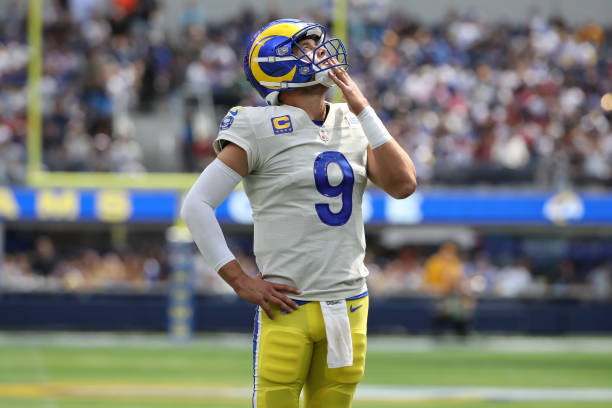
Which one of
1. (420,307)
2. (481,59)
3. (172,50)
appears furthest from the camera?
(481,59)

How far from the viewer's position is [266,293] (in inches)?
131

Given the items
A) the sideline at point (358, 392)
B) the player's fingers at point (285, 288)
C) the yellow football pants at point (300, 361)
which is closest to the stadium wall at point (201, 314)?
the sideline at point (358, 392)

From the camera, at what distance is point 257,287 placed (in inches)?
131

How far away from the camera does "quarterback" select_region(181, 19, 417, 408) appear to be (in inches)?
131

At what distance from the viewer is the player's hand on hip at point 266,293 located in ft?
10.9

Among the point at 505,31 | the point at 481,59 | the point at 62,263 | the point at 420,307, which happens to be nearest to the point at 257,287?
the point at 420,307

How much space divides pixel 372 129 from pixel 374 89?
15.5 m

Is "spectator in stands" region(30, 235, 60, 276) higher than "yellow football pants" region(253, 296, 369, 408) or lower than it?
lower

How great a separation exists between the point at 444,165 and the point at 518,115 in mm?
2597

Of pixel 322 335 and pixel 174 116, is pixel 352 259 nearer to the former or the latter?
pixel 322 335

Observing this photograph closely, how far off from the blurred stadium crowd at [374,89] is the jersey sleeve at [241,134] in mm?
12643

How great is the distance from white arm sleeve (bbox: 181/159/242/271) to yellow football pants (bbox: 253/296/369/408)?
264 millimetres

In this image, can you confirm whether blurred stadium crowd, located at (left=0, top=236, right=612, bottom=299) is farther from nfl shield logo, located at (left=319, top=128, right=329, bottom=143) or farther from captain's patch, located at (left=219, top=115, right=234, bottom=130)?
captain's patch, located at (left=219, top=115, right=234, bottom=130)

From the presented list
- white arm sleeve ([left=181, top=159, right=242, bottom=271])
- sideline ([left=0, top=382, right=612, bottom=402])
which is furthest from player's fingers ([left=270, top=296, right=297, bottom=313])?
sideline ([left=0, top=382, right=612, bottom=402])
